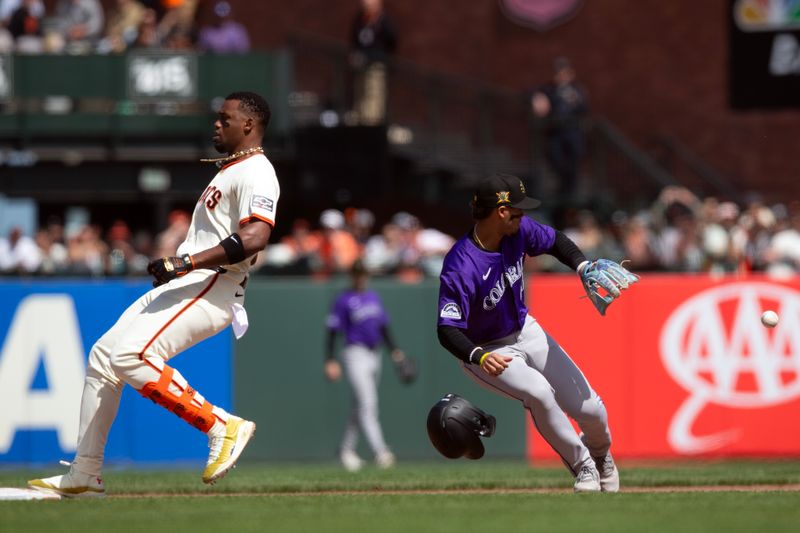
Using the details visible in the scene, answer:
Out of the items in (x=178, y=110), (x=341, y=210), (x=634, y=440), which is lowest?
(x=634, y=440)

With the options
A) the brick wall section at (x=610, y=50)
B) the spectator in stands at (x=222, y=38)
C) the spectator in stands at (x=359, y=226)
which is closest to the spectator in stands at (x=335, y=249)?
the spectator in stands at (x=359, y=226)

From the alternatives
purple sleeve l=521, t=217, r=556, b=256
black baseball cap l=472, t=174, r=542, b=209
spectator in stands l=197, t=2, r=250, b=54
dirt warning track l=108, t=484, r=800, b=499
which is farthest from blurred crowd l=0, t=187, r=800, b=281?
black baseball cap l=472, t=174, r=542, b=209

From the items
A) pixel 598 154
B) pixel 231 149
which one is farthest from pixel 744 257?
pixel 231 149

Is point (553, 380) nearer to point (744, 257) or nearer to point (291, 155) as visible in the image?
point (744, 257)

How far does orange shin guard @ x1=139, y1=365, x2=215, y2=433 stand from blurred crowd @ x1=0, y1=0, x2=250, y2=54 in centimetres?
1088

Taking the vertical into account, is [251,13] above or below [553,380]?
above

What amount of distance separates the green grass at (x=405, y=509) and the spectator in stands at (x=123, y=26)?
9.82m

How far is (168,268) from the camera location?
7938mm

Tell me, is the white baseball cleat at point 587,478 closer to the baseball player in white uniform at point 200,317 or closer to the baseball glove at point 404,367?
the baseball player in white uniform at point 200,317

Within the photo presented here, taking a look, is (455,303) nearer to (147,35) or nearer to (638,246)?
(638,246)

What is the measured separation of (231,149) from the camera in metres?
8.57

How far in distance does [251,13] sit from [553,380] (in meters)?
16.6

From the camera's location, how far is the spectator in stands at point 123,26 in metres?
19.1

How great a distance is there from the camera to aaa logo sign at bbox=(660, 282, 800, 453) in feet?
49.5
